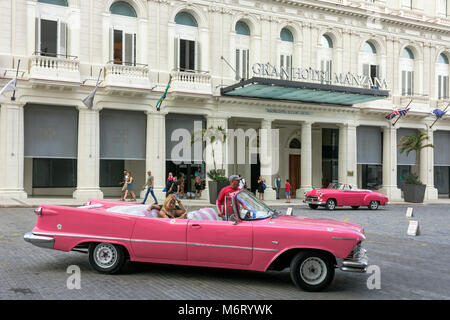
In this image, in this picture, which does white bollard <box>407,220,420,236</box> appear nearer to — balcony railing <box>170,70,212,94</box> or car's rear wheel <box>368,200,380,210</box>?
car's rear wheel <box>368,200,380,210</box>

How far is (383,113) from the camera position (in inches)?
1374

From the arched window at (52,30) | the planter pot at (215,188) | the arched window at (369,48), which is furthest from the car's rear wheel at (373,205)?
the arched window at (52,30)

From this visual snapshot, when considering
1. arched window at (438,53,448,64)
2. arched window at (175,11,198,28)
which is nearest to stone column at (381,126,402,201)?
arched window at (438,53,448,64)

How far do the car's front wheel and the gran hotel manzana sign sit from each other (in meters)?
21.9

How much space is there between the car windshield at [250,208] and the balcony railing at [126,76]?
63.2ft

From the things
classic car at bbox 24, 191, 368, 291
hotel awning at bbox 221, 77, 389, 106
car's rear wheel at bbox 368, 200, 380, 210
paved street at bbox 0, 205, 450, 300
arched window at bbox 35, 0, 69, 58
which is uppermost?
arched window at bbox 35, 0, 69, 58

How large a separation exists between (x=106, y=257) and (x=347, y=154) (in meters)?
28.1

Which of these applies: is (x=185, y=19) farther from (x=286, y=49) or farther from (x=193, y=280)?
(x=193, y=280)

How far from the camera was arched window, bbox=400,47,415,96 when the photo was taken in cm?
3650

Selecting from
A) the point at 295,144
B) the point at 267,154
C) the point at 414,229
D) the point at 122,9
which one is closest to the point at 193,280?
the point at 414,229

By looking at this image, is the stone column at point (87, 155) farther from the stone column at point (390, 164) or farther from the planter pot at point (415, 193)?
the stone column at point (390, 164)

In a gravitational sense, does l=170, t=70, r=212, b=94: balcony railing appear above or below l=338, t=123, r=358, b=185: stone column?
above

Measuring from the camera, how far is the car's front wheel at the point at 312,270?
23.6 ft

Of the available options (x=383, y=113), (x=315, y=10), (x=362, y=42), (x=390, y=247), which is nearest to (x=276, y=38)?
(x=315, y=10)
